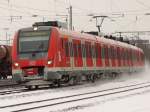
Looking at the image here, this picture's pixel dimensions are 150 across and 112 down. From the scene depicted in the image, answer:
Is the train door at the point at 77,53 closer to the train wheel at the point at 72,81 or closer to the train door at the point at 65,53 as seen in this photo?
the train wheel at the point at 72,81

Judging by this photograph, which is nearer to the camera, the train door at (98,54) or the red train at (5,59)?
the train door at (98,54)

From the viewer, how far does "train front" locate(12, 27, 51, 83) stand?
80.1 ft

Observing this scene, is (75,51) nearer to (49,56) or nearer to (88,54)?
(88,54)

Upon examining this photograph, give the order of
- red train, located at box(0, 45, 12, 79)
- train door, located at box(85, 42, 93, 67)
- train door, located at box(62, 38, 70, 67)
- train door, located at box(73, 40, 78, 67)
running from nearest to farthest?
train door, located at box(62, 38, 70, 67)
train door, located at box(73, 40, 78, 67)
train door, located at box(85, 42, 93, 67)
red train, located at box(0, 45, 12, 79)

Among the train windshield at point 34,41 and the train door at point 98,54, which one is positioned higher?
the train windshield at point 34,41

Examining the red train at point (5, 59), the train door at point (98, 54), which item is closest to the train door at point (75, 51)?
the train door at point (98, 54)

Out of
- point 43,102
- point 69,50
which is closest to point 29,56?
point 69,50

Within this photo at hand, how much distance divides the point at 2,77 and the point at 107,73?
46.8ft

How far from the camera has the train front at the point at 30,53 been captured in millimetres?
24422

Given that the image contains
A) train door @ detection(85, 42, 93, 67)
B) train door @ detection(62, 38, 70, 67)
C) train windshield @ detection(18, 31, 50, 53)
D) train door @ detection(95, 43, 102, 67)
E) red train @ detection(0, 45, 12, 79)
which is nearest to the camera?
train windshield @ detection(18, 31, 50, 53)

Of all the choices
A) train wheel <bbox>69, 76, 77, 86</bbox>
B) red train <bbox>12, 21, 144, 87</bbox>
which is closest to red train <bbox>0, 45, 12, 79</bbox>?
red train <bbox>12, 21, 144, 87</bbox>

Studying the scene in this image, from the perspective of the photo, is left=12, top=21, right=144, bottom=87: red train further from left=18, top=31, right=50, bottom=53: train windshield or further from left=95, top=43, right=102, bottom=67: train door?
left=95, top=43, right=102, bottom=67: train door

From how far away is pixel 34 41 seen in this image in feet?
82.2

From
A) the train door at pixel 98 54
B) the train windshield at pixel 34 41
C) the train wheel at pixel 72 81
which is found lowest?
the train wheel at pixel 72 81
